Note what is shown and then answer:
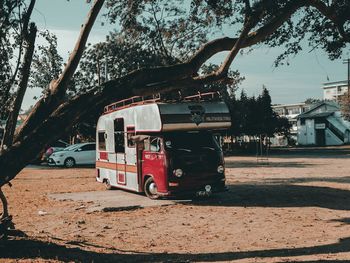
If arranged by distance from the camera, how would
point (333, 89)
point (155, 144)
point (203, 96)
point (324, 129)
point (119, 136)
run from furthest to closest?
point (333, 89), point (324, 129), point (119, 136), point (203, 96), point (155, 144)

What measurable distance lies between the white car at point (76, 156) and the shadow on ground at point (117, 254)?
25974mm

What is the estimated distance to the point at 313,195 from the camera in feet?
53.4

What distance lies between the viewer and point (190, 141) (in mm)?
15102

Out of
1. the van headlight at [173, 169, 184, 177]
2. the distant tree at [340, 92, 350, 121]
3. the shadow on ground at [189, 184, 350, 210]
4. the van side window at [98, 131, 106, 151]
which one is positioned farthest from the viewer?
the distant tree at [340, 92, 350, 121]

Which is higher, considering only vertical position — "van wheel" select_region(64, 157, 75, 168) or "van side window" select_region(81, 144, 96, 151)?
"van side window" select_region(81, 144, 96, 151)

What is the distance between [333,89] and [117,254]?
410 ft

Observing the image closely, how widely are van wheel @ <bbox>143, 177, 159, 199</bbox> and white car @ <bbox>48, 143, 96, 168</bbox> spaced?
1928cm

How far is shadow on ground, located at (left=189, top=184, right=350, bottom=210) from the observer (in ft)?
48.0

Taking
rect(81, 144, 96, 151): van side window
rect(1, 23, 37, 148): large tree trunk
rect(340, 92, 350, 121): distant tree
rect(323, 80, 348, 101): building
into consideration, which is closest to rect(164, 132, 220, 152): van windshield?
rect(1, 23, 37, 148): large tree trunk

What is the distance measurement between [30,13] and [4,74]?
1292mm

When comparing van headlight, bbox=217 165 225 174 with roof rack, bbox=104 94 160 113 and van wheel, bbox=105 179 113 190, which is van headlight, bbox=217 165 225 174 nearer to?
roof rack, bbox=104 94 160 113

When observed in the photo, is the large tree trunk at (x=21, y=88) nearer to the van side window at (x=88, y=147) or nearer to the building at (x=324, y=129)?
the van side window at (x=88, y=147)

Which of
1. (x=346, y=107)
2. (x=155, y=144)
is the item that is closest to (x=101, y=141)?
(x=155, y=144)

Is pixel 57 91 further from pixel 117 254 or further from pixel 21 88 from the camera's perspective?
pixel 117 254
